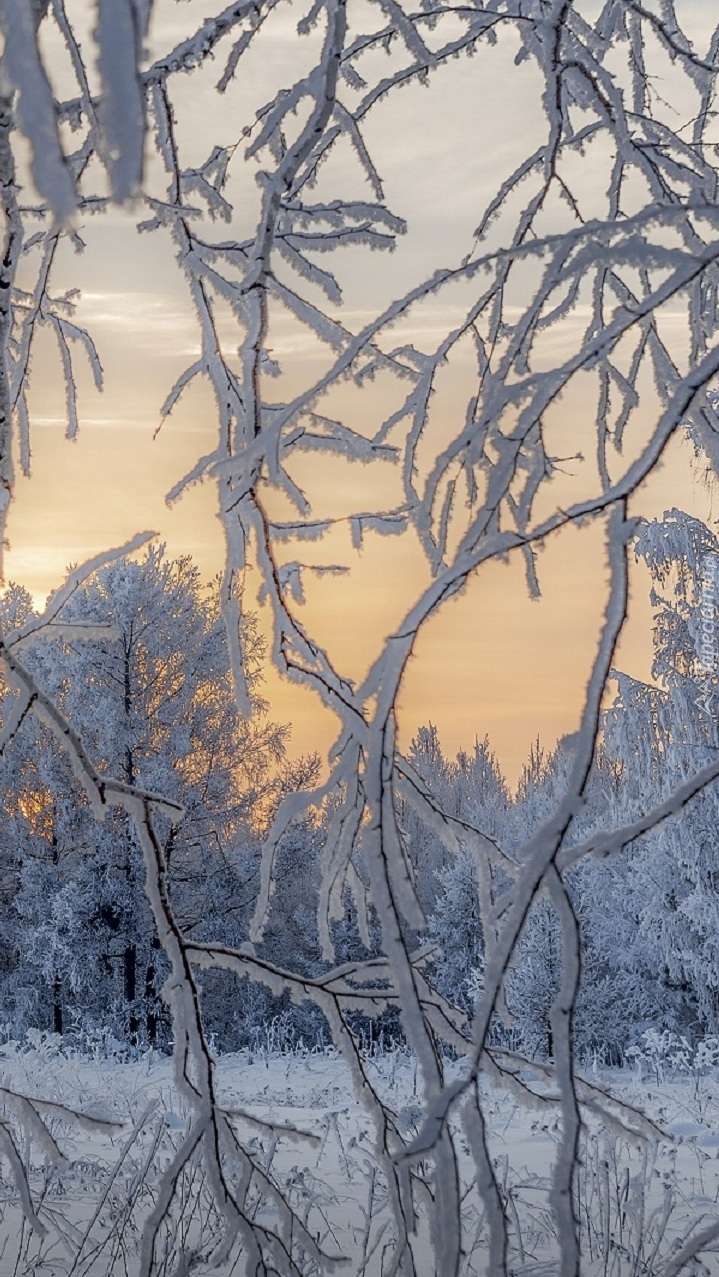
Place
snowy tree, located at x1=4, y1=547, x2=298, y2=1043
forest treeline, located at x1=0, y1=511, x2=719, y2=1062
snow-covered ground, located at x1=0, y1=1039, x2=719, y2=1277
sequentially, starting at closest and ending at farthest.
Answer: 1. snow-covered ground, located at x1=0, y1=1039, x2=719, y2=1277
2. forest treeline, located at x1=0, y1=511, x2=719, y2=1062
3. snowy tree, located at x1=4, y1=547, x2=298, y2=1043

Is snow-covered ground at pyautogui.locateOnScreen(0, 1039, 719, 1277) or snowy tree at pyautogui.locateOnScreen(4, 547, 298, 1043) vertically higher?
snowy tree at pyautogui.locateOnScreen(4, 547, 298, 1043)

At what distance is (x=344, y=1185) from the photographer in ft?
15.0

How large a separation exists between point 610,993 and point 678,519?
6.42 metres

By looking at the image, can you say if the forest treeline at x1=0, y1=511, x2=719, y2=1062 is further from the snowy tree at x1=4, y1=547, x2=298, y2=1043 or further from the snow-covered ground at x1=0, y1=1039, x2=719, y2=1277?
the snow-covered ground at x1=0, y1=1039, x2=719, y2=1277

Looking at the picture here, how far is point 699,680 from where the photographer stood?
11781 mm

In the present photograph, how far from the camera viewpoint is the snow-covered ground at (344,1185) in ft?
10.9

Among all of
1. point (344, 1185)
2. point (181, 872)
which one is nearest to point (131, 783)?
point (181, 872)

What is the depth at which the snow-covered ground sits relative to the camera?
331 cm

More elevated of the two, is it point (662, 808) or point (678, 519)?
point (678, 519)

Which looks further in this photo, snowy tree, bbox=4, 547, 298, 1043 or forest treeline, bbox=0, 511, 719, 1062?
snowy tree, bbox=4, 547, 298, 1043

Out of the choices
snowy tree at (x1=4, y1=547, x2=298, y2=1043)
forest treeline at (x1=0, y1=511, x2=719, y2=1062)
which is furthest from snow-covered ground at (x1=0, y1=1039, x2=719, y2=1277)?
snowy tree at (x1=4, y1=547, x2=298, y2=1043)

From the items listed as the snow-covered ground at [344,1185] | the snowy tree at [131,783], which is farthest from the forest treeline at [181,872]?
the snow-covered ground at [344,1185]

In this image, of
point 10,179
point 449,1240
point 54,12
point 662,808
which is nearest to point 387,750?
point 662,808

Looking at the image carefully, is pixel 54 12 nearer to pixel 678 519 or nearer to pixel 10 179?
pixel 10 179
